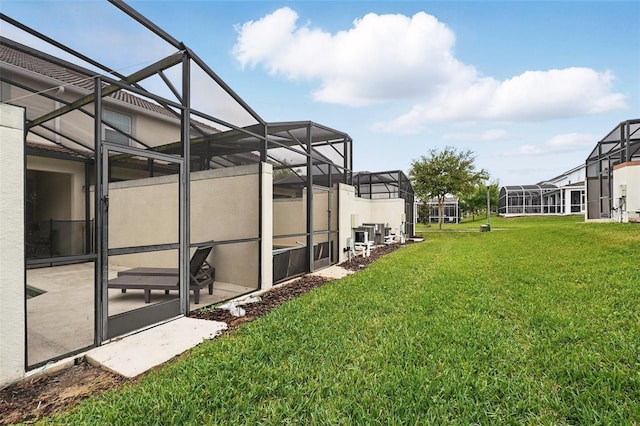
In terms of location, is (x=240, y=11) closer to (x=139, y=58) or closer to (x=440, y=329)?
(x=139, y=58)

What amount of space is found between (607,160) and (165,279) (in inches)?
809

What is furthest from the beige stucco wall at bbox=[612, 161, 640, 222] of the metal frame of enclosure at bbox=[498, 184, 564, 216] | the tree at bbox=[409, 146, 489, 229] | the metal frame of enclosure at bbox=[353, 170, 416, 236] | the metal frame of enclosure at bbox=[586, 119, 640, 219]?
the metal frame of enclosure at bbox=[498, 184, 564, 216]

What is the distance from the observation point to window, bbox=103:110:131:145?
4.10 metres

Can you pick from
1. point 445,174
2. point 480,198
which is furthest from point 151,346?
point 480,198

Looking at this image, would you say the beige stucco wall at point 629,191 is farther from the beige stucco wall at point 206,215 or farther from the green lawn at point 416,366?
the beige stucco wall at point 206,215

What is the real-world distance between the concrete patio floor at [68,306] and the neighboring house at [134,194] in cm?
3

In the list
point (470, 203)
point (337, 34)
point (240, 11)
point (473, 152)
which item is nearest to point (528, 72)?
point (473, 152)

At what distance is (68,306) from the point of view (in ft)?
16.3

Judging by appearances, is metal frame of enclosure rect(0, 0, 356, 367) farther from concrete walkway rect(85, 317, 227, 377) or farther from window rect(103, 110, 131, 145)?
concrete walkway rect(85, 317, 227, 377)

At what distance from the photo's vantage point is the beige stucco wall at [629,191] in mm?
12219

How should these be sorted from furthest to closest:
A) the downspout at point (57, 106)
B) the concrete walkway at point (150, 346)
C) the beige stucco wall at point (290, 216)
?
1. the beige stucco wall at point (290, 216)
2. the downspout at point (57, 106)
3. the concrete walkway at point (150, 346)

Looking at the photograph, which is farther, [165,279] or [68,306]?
[165,279]

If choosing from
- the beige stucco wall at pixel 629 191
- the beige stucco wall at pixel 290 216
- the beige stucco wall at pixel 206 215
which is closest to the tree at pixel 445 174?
the beige stucco wall at pixel 629 191

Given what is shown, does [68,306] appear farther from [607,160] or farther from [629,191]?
[607,160]
